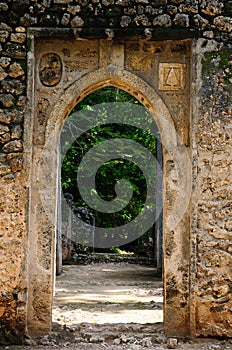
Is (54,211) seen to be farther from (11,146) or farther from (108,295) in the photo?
(108,295)

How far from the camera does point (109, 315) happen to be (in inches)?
286

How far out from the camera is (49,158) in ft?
18.9

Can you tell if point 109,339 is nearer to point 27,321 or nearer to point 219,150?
point 27,321

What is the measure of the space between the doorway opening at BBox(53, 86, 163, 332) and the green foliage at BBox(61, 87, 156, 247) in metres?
0.03

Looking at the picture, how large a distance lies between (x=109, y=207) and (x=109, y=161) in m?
1.79

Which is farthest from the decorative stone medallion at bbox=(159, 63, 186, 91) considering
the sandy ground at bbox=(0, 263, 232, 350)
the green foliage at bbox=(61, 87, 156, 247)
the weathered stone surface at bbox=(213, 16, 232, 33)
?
the green foliage at bbox=(61, 87, 156, 247)

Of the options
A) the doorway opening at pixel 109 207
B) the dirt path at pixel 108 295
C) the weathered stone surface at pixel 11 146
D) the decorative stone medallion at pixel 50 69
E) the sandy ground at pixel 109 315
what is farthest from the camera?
the doorway opening at pixel 109 207

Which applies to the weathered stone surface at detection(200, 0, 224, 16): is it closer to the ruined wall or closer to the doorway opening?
the ruined wall

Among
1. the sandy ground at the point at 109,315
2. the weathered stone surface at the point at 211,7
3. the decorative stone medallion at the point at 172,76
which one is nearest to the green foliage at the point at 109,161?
the sandy ground at the point at 109,315

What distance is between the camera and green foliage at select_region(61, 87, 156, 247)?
1391 centimetres

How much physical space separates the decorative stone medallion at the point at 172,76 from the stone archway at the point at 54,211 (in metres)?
0.15

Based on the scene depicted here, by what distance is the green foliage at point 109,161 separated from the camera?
13.9m

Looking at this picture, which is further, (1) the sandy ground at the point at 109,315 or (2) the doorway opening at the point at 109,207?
(2) the doorway opening at the point at 109,207

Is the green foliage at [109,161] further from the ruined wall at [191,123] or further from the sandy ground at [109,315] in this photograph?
the ruined wall at [191,123]
